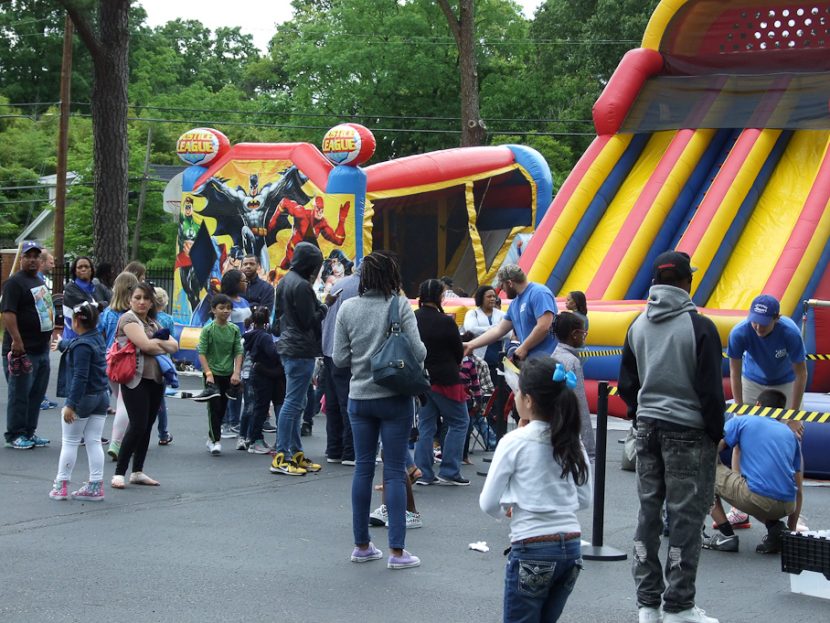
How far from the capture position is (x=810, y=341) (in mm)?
12219

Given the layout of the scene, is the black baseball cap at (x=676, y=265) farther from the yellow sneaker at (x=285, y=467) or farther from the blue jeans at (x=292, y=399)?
the yellow sneaker at (x=285, y=467)

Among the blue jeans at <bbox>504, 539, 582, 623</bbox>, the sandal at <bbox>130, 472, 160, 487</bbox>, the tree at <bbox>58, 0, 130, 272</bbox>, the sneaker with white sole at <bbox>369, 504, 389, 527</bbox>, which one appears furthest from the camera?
the tree at <bbox>58, 0, 130, 272</bbox>

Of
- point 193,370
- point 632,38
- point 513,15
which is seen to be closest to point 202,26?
point 513,15

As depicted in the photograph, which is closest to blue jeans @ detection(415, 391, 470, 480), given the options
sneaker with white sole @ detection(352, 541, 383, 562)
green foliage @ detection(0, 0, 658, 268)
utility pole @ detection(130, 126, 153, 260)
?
sneaker with white sole @ detection(352, 541, 383, 562)

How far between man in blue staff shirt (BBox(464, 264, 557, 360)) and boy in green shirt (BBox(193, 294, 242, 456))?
2.16 metres

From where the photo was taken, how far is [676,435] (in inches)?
225

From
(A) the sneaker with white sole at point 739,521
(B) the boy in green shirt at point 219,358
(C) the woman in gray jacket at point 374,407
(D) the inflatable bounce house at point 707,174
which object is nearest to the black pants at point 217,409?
(B) the boy in green shirt at point 219,358

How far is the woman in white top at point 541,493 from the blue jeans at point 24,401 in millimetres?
6945

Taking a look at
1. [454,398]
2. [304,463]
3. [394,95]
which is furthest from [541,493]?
[394,95]

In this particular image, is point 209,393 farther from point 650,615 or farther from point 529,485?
point 529,485

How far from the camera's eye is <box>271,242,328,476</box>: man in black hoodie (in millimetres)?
9406

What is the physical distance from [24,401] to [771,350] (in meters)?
6.36

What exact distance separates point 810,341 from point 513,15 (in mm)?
39064

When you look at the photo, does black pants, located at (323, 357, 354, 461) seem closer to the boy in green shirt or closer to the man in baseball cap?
the boy in green shirt
